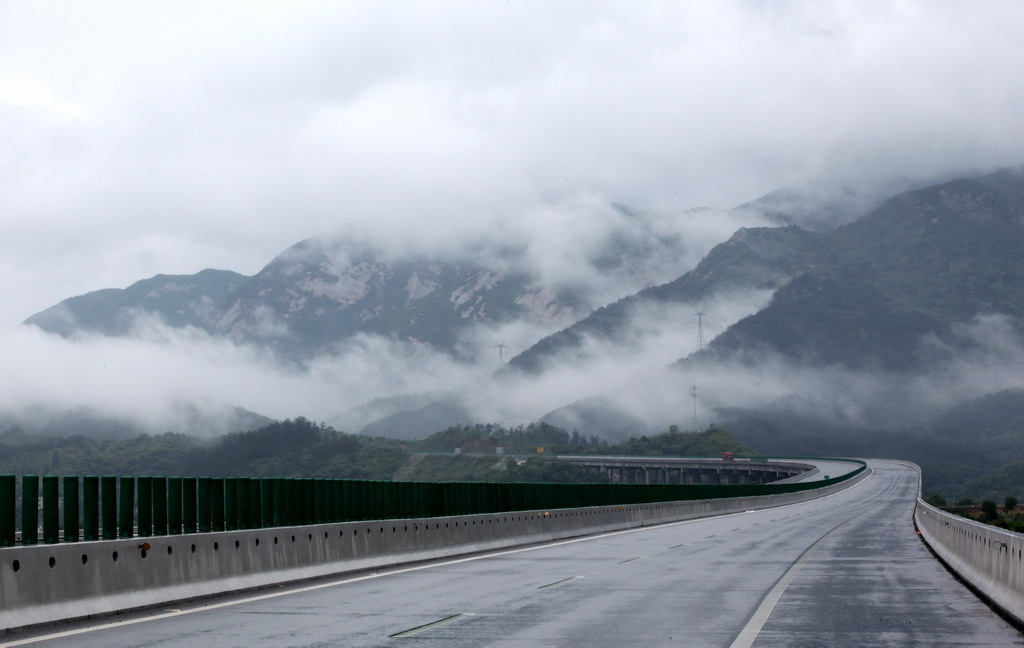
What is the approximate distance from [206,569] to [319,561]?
4.33 meters

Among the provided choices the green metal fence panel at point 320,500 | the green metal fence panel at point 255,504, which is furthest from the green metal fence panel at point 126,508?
the green metal fence panel at point 320,500

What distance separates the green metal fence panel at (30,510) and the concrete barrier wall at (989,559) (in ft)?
37.8

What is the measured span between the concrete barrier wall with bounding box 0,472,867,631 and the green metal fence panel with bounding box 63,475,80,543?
550 mm

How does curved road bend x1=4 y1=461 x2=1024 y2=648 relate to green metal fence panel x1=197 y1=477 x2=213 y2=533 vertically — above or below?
below

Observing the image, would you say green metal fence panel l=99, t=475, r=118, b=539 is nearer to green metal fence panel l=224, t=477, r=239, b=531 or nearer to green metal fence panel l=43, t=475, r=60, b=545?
green metal fence panel l=43, t=475, r=60, b=545

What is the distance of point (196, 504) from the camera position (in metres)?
19.0

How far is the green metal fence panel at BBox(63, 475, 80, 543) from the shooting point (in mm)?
15828

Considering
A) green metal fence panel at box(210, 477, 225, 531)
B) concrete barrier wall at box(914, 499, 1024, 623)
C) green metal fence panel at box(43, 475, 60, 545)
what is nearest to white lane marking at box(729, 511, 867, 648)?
concrete barrier wall at box(914, 499, 1024, 623)

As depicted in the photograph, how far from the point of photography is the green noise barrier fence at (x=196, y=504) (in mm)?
15188

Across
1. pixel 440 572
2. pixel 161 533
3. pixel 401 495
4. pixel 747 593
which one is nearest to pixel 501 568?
pixel 440 572

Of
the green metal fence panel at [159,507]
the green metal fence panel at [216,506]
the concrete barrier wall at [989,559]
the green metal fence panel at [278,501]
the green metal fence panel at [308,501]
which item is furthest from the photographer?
the green metal fence panel at [308,501]

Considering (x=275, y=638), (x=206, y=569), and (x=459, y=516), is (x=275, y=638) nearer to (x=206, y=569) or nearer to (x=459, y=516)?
(x=206, y=569)

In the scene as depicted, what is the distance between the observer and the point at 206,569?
1819 centimetres

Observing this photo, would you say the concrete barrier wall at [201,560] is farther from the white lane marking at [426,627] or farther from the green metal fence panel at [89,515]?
the white lane marking at [426,627]
